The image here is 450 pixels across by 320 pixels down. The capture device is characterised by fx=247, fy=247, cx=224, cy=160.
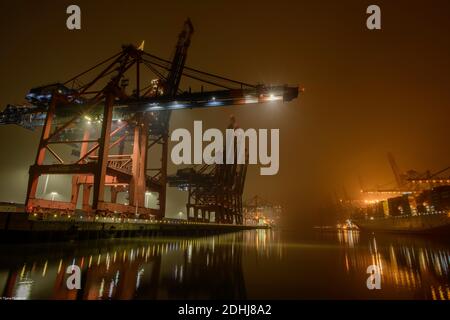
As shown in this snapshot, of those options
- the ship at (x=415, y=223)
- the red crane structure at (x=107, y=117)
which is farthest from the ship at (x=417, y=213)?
the red crane structure at (x=107, y=117)

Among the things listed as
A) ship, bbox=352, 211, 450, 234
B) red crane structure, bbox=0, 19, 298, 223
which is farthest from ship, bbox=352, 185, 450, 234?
red crane structure, bbox=0, 19, 298, 223

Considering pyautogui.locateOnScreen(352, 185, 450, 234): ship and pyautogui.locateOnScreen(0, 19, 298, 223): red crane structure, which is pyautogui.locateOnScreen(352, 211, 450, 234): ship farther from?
pyautogui.locateOnScreen(0, 19, 298, 223): red crane structure

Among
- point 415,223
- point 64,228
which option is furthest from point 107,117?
point 415,223

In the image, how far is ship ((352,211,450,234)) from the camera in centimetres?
2961

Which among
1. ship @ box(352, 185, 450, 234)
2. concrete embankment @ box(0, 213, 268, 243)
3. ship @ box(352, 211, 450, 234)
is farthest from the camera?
ship @ box(352, 185, 450, 234)

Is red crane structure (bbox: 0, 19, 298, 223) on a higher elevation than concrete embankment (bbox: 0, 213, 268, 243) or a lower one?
higher

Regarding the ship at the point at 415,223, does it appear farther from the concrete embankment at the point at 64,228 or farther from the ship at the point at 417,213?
the concrete embankment at the point at 64,228

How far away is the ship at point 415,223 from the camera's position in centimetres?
Result: 2961

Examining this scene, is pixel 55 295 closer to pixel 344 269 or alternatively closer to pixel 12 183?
pixel 344 269
